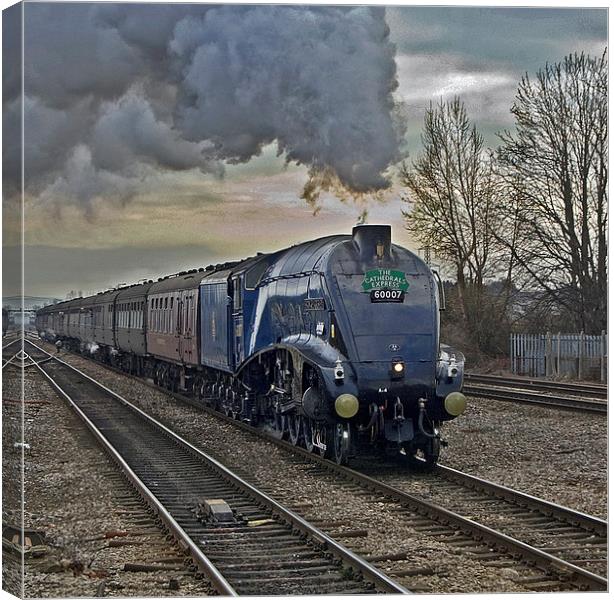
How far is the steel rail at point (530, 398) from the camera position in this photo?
437 inches

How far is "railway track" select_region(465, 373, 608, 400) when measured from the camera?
1036cm

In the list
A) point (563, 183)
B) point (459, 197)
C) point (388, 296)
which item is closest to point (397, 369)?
point (388, 296)

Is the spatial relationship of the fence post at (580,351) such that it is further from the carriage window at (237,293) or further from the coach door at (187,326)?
the coach door at (187,326)

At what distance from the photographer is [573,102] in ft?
32.6

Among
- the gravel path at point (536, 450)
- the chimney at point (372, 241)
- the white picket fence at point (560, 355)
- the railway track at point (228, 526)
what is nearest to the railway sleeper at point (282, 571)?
the railway track at point (228, 526)

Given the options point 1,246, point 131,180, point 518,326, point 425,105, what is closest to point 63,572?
point 1,246

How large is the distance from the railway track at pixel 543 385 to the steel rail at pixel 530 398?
0.08 meters

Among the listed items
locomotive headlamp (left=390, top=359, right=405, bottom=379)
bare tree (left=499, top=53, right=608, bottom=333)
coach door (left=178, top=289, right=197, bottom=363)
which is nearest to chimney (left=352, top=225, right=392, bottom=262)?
locomotive headlamp (left=390, top=359, right=405, bottom=379)

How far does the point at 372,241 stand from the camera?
37.6 feet

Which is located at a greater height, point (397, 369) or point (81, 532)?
point (397, 369)

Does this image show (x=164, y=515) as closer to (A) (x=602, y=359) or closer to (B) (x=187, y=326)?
(A) (x=602, y=359)

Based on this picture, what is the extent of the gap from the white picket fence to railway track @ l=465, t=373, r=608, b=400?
148 millimetres

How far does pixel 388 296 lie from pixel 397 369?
94 cm

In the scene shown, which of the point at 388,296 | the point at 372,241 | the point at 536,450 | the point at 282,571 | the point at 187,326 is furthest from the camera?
the point at 187,326
